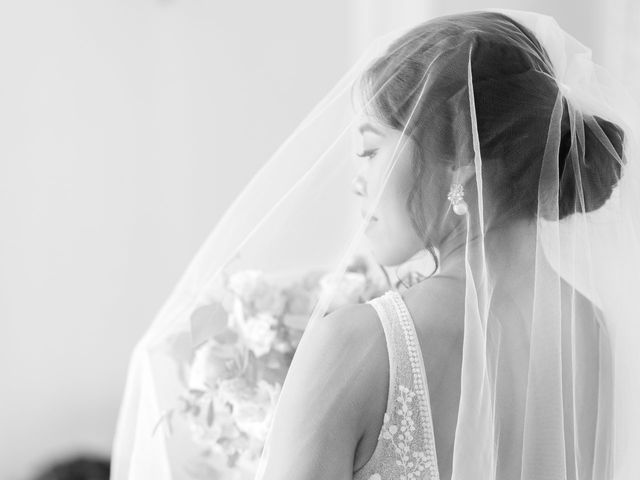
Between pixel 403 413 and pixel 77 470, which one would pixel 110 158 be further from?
pixel 403 413

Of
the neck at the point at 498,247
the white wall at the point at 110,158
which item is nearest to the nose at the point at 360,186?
the neck at the point at 498,247

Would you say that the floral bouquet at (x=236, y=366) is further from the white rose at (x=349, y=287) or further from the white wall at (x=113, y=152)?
the white wall at (x=113, y=152)

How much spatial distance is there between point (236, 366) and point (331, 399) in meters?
0.42

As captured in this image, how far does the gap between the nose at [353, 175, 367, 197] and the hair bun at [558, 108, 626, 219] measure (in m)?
0.22

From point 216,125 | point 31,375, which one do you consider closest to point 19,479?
point 31,375

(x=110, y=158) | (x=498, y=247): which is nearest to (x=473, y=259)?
(x=498, y=247)

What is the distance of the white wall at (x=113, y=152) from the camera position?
108 inches

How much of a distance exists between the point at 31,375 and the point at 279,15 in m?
1.46

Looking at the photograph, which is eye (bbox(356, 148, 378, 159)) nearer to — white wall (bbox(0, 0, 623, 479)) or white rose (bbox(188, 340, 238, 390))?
white rose (bbox(188, 340, 238, 390))

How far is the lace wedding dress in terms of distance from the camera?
86cm

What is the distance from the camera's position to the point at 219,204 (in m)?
3.07

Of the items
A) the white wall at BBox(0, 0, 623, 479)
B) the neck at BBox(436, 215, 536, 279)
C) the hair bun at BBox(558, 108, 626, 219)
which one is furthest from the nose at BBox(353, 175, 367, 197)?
the white wall at BBox(0, 0, 623, 479)

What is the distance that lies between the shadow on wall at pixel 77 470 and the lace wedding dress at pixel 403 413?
209 centimetres

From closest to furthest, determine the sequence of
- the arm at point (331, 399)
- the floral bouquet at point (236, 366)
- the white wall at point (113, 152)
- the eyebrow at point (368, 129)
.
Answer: the arm at point (331, 399), the eyebrow at point (368, 129), the floral bouquet at point (236, 366), the white wall at point (113, 152)
